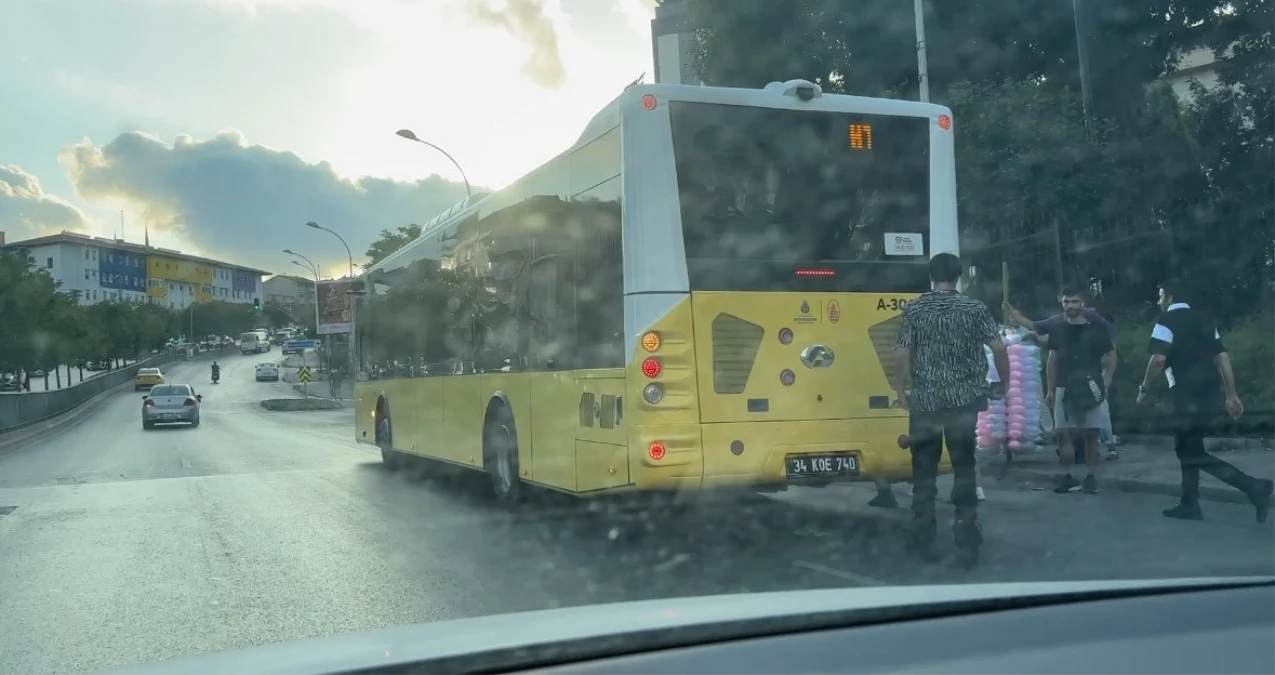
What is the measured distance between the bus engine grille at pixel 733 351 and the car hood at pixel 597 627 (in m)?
4.47

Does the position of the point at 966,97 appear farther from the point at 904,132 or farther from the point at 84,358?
the point at 84,358

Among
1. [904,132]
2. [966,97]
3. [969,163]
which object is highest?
[966,97]

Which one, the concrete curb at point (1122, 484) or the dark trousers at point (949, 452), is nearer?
the dark trousers at point (949, 452)

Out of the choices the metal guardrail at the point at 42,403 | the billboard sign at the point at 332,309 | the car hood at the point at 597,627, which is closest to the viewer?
the car hood at the point at 597,627

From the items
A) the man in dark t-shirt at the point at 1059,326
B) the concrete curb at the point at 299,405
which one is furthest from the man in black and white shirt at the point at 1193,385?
the concrete curb at the point at 299,405

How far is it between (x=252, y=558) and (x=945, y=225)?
5645mm

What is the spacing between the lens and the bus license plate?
7.58 metres

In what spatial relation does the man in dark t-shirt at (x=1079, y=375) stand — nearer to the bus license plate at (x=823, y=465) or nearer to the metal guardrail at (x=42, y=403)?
the bus license plate at (x=823, y=465)

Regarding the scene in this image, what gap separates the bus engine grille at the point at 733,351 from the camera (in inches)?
295

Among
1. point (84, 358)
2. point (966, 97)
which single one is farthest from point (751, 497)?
point (84, 358)

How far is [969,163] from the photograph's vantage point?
1723 centimetres

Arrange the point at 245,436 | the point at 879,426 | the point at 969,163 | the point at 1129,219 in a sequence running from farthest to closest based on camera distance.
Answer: the point at 245,436 → the point at 969,163 → the point at 1129,219 → the point at 879,426

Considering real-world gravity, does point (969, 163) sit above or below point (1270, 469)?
above

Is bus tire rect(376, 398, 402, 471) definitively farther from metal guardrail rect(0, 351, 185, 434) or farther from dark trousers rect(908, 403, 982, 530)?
metal guardrail rect(0, 351, 185, 434)
